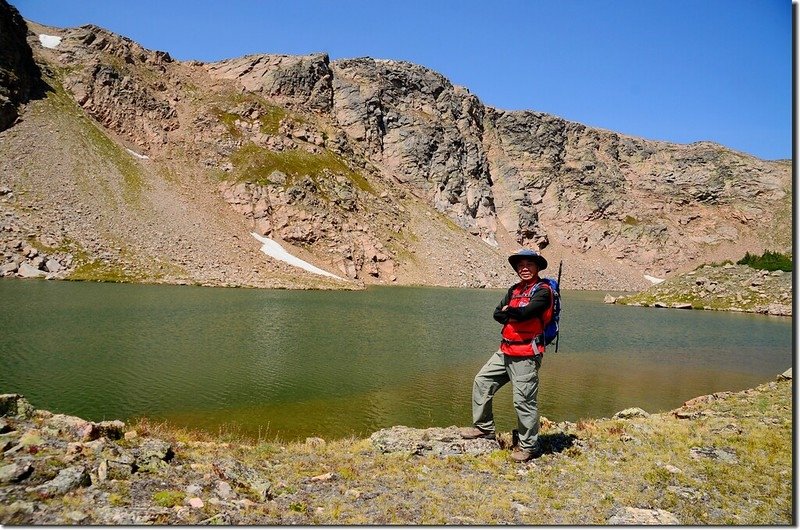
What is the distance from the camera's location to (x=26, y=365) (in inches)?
803

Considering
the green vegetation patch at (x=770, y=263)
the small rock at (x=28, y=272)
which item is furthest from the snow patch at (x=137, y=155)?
the green vegetation patch at (x=770, y=263)

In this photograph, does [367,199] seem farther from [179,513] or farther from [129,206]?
[179,513]

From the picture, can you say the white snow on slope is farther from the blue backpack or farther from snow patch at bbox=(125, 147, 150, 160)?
the blue backpack

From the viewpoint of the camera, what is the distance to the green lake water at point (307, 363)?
678 inches

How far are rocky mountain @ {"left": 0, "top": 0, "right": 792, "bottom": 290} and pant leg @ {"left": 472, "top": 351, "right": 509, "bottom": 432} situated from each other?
6440cm

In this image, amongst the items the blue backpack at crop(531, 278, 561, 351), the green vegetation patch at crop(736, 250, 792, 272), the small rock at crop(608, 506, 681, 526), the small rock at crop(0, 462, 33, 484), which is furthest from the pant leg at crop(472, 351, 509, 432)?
the green vegetation patch at crop(736, 250, 792, 272)

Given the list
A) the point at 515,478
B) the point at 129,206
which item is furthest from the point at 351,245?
the point at 515,478

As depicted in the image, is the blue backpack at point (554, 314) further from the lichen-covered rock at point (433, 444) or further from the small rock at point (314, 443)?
the small rock at point (314, 443)

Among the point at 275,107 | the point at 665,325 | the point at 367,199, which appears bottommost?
the point at 665,325

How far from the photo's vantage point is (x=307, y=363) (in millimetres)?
25094

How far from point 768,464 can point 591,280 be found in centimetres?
13201

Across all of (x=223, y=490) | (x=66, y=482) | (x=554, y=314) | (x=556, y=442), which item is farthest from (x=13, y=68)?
(x=556, y=442)

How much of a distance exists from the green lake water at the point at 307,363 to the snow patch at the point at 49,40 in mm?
79279

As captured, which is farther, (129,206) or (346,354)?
(129,206)
